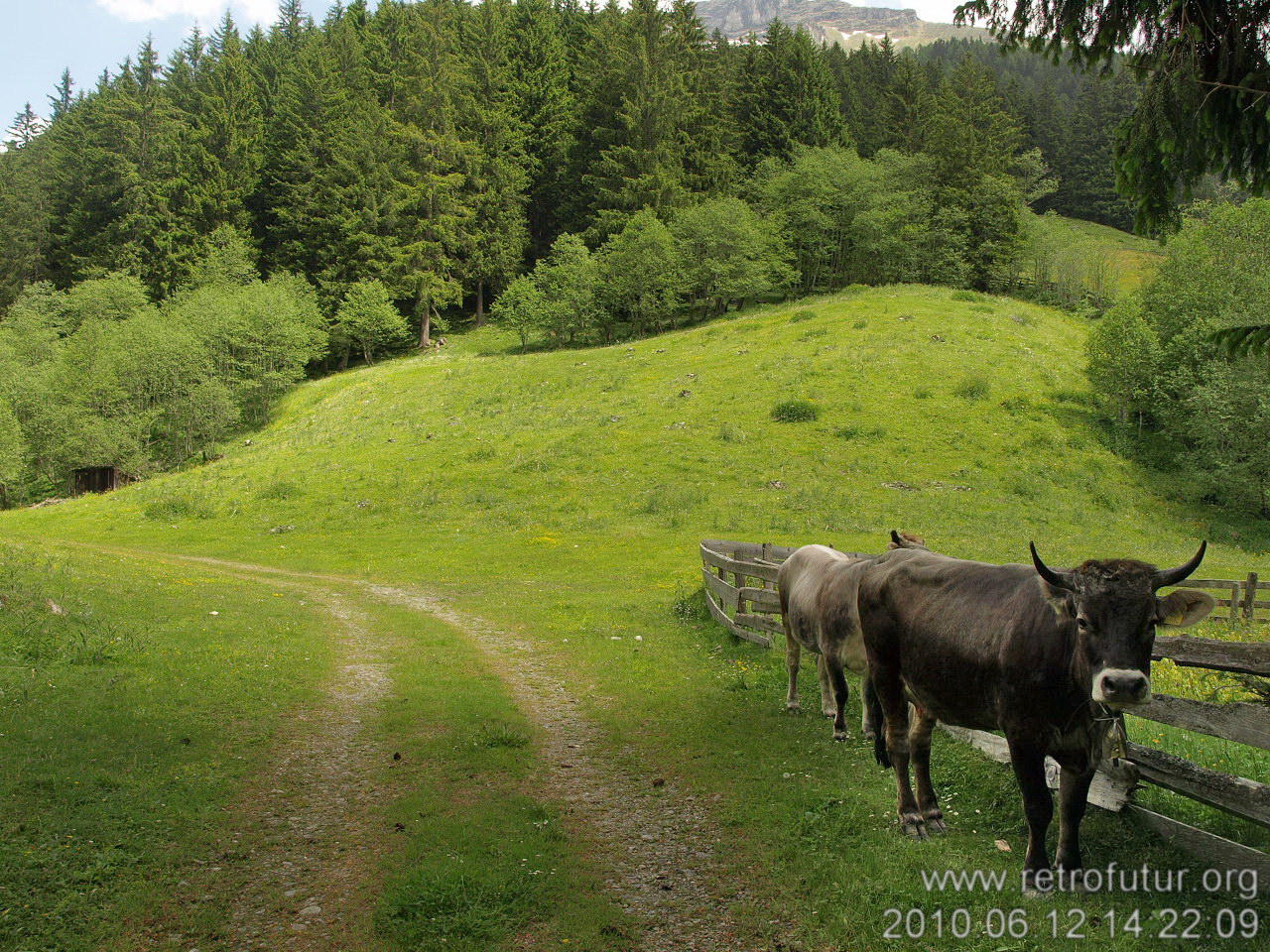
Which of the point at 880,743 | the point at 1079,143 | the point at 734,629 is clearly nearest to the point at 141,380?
the point at 734,629

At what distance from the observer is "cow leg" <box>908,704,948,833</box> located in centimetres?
675

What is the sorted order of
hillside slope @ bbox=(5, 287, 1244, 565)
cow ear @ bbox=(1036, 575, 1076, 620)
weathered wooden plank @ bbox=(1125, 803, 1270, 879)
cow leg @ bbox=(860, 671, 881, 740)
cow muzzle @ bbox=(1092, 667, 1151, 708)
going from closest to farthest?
1. cow muzzle @ bbox=(1092, 667, 1151, 708)
2. weathered wooden plank @ bbox=(1125, 803, 1270, 879)
3. cow ear @ bbox=(1036, 575, 1076, 620)
4. cow leg @ bbox=(860, 671, 881, 740)
5. hillside slope @ bbox=(5, 287, 1244, 565)

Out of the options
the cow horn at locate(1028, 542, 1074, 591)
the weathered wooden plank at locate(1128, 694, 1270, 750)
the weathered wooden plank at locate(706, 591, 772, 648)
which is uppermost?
the cow horn at locate(1028, 542, 1074, 591)

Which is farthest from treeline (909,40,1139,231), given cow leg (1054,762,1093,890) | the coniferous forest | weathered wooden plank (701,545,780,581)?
cow leg (1054,762,1093,890)

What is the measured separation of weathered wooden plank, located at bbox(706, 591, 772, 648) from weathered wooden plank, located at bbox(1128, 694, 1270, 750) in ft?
26.3

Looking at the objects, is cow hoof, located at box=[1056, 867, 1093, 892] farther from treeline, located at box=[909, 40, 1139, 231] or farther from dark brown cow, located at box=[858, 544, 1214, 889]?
treeline, located at box=[909, 40, 1139, 231]

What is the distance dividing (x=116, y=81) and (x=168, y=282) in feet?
105

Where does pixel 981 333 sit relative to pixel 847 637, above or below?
above

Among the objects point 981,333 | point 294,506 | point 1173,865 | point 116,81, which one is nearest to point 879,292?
point 981,333

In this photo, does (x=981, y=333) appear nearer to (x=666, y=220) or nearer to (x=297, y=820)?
(x=666, y=220)

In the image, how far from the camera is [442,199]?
79.3 metres

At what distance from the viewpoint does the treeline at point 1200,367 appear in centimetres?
3475

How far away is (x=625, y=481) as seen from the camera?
1407 inches

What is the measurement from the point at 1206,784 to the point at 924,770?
2.04 metres
